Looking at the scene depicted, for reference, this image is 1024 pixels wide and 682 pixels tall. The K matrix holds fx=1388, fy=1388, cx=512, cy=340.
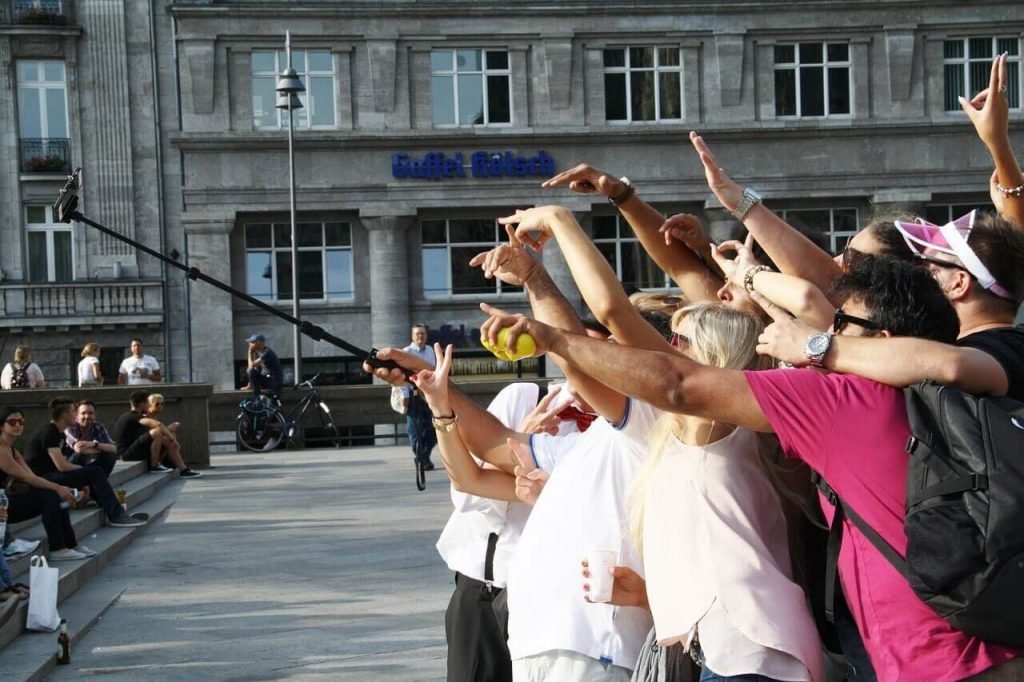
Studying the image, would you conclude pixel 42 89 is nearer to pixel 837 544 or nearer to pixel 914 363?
pixel 837 544

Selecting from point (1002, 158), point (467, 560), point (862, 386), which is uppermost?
point (1002, 158)

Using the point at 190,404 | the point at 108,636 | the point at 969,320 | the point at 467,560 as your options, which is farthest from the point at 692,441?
the point at 190,404

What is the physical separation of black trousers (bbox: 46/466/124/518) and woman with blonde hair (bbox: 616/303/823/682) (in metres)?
11.5

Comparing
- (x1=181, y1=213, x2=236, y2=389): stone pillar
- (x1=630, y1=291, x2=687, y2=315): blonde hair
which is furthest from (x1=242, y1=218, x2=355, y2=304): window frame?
(x1=630, y1=291, x2=687, y2=315): blonde hair

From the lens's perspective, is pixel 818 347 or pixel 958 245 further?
pixel 958 245

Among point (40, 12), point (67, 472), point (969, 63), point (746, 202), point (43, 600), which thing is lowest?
point (43, 600)

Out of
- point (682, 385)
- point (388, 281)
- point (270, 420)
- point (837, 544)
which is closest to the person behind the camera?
point (682, 385)

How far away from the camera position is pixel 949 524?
275cm

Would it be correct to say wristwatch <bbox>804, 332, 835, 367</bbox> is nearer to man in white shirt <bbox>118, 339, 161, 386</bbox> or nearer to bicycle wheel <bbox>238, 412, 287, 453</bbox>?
man in white shirt <bbox>118, 339, 161, 386</bbox>

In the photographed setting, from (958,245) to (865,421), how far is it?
0.79 m

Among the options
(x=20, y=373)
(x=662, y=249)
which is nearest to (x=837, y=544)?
(x=662, y=249)

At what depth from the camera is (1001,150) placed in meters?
4.60

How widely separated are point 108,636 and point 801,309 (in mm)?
6724

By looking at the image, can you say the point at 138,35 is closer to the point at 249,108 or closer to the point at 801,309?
the point at 249,108
